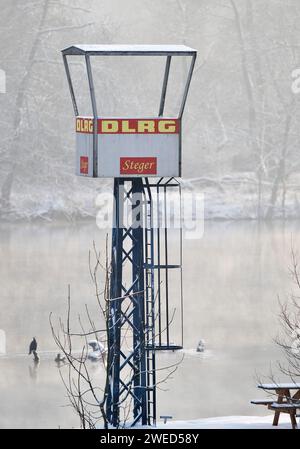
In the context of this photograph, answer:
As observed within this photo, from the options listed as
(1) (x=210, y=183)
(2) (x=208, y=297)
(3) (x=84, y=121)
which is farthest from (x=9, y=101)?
(3) (x=84, y=121)

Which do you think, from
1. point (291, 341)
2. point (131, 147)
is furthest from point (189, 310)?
point (131, 147)

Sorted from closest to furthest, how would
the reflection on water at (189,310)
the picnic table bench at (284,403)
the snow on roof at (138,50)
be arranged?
the picnic table bench at (284,403) → the snow on roof at (138,50) → the reflection on water at (189,310)

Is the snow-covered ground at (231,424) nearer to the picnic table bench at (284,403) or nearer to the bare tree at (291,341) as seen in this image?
the picnic table bench at (284,403)

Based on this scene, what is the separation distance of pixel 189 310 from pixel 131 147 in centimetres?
2005

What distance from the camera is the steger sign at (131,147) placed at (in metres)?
23.1

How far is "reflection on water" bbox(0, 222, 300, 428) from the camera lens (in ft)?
95.7

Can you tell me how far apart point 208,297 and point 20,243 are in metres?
17.1

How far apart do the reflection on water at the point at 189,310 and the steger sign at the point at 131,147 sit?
603 cm

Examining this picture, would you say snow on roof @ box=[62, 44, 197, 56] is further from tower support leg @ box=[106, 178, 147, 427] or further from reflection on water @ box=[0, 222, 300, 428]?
reflection on water @ box=[0, 222, 300, 428]

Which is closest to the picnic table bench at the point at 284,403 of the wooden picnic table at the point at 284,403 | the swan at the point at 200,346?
the wooden picnic table at the point at 284,403

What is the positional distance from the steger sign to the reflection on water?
19.8ft

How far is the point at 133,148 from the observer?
23141 millimetres

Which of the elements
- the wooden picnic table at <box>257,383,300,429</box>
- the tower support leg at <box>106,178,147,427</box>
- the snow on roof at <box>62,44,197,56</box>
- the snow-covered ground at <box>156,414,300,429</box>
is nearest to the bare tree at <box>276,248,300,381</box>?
the wooden picnic table at <box>257,383,300,429</box>
